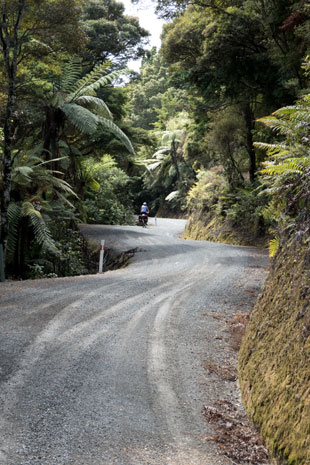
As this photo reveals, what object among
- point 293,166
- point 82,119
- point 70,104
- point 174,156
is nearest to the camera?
point 293,166

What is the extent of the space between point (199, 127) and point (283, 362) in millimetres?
18427

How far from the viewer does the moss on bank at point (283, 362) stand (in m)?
2.67

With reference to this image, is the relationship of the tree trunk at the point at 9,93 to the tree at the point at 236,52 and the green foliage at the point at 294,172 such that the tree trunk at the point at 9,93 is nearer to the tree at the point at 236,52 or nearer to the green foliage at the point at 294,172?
the green foliage at the point at 294,172

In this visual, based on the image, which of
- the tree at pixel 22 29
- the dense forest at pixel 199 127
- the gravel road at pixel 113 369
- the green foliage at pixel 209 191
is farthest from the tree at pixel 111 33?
the gravel road at pixel 113 369

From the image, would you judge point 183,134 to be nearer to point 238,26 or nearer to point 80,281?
point 238,26

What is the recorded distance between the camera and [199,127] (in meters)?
20.5

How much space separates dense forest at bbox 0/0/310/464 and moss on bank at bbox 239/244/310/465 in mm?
18

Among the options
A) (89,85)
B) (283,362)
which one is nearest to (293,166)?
(283,362)

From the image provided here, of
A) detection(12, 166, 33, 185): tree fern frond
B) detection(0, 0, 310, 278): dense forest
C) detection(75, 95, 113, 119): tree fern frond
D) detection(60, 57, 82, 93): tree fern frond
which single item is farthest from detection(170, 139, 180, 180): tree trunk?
detection(12, 166, 33, 185): tree fern frond

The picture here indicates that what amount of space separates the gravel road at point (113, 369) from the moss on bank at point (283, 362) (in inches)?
15.1

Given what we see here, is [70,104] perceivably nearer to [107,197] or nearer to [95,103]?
[95,103]

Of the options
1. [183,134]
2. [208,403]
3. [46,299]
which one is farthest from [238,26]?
[183,134]

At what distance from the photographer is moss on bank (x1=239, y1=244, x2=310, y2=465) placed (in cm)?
267

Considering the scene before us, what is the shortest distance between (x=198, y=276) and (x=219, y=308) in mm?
2860
